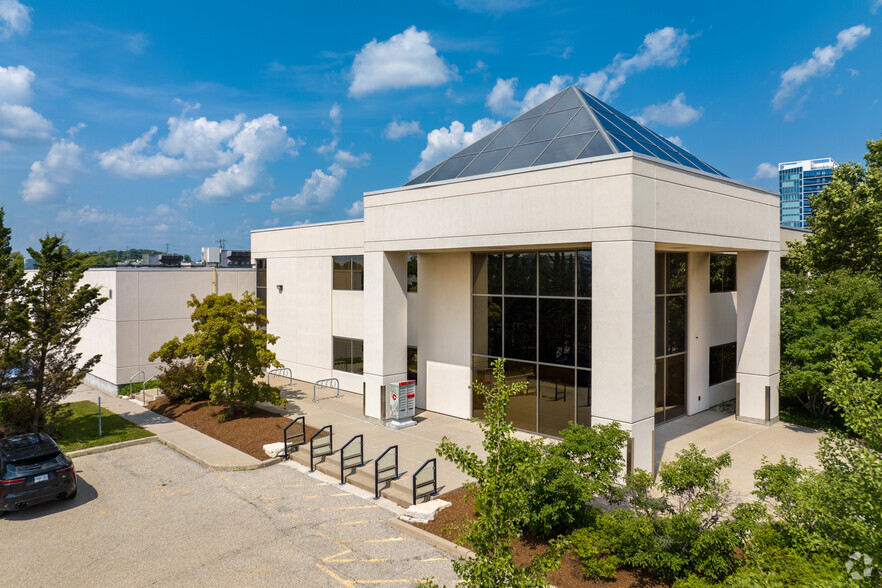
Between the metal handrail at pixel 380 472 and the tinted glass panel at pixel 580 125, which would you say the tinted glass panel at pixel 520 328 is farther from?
the metal handrail at pixel 380 472

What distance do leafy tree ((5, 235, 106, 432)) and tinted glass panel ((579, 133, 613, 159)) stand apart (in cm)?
1539

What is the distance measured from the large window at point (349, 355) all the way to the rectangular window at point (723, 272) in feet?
→ 46.2

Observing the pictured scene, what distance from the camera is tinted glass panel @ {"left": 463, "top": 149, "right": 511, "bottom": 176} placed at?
1661cm

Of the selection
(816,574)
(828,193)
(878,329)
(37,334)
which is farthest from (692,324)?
(37,334)

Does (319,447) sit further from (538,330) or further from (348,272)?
(348,272)

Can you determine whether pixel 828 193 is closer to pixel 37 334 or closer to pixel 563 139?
pixel 563 139

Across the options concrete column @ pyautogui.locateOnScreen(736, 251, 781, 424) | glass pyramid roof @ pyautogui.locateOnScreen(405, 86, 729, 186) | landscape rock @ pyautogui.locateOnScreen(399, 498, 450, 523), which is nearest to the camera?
landscape rock @ pyautogui.locateOnScreen(399, 498, 450, 523)

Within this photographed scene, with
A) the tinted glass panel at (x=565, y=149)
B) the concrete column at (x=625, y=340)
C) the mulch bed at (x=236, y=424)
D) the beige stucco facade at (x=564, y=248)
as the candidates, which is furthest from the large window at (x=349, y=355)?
the concrete column at (x=625, y=340)

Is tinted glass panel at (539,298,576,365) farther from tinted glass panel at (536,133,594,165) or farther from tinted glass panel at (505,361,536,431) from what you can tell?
tinted glass panel at (536,133,594,165)

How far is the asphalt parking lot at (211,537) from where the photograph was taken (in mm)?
8828

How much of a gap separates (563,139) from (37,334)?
16.9 metres

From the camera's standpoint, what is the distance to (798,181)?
19012 centimetres

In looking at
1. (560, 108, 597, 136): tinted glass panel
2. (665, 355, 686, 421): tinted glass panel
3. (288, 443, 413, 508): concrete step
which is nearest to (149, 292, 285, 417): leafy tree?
(288, 443, 413, 508): concrete step

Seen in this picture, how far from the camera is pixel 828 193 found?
22.5m
